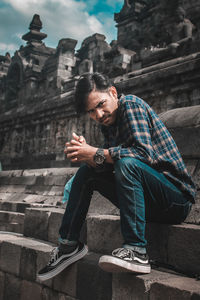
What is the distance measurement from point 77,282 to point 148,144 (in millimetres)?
1291

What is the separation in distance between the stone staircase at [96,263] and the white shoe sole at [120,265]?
0.05 m

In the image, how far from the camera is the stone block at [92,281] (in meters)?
2.30

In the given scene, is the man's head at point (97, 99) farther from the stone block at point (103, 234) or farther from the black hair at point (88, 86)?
the stone block at point (103, 234)

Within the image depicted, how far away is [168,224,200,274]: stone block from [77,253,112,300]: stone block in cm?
49

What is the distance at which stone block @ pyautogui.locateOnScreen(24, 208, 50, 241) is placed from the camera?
12.2 feet

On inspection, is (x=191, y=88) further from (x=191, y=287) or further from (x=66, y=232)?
(x=191, y=287)

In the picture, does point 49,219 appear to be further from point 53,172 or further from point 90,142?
point 90,142

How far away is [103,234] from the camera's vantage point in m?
2.74

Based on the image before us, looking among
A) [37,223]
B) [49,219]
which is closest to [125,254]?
[49,219]

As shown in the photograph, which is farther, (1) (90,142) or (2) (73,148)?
(1) (90,142)

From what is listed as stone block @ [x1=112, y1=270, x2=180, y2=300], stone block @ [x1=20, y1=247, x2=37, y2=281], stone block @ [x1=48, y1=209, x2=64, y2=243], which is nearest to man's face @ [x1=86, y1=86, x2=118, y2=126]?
stone block @ [x1=112, y1=270, x2=180, y2=300]

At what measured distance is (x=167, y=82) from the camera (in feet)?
25.9

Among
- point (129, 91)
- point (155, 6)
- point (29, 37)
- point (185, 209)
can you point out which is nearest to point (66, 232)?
point (185, 209)

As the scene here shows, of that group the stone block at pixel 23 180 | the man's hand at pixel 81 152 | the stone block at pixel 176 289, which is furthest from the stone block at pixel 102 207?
the stone block at pixel 23 180
